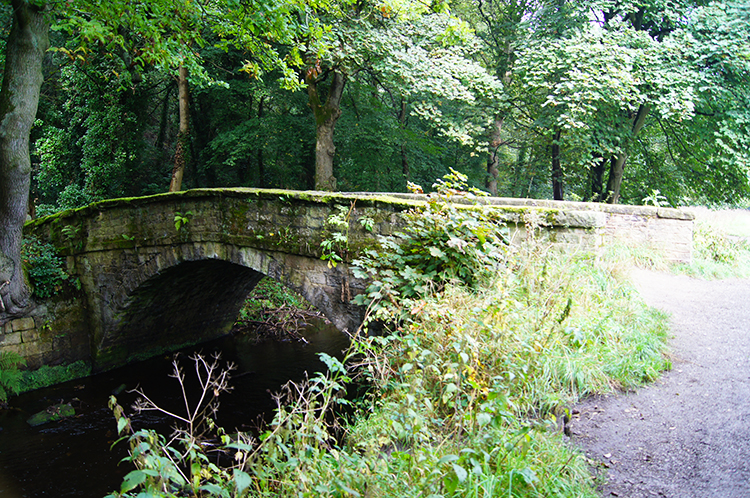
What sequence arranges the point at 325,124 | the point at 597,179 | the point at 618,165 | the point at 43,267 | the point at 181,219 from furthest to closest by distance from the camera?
1. the point at 597,179
2. the point at 618,165
3. the point at 325,124
4. the point at 43,267
5. the point at 181,219

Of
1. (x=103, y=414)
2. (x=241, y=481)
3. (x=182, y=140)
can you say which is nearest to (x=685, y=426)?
(x=241, y=481)

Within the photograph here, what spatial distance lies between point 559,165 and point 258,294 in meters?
8.56

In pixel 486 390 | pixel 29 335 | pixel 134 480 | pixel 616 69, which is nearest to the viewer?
pixel 134 480

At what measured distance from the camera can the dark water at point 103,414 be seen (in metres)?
5.25

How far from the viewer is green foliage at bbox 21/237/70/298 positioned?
7.90m

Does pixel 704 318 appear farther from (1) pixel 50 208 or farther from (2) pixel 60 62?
(2) pixel 60 62

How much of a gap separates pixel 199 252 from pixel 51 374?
3.91 metres

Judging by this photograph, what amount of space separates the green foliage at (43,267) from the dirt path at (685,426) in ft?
28.0

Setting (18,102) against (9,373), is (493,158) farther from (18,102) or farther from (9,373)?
(9,373)

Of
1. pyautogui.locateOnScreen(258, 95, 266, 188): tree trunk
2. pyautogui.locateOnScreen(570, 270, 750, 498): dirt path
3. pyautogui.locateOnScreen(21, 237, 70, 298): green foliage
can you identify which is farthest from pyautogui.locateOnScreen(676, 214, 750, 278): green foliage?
pyautogui.locateOnScreen(258, 95, 266, 188): tree trunk

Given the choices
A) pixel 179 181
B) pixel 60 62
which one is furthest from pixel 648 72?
pixel 60 62

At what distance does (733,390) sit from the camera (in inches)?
130

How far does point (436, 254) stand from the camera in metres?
4.09

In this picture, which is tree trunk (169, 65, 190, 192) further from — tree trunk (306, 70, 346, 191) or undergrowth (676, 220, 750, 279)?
undergrowth (676, 220, 750, 279)
